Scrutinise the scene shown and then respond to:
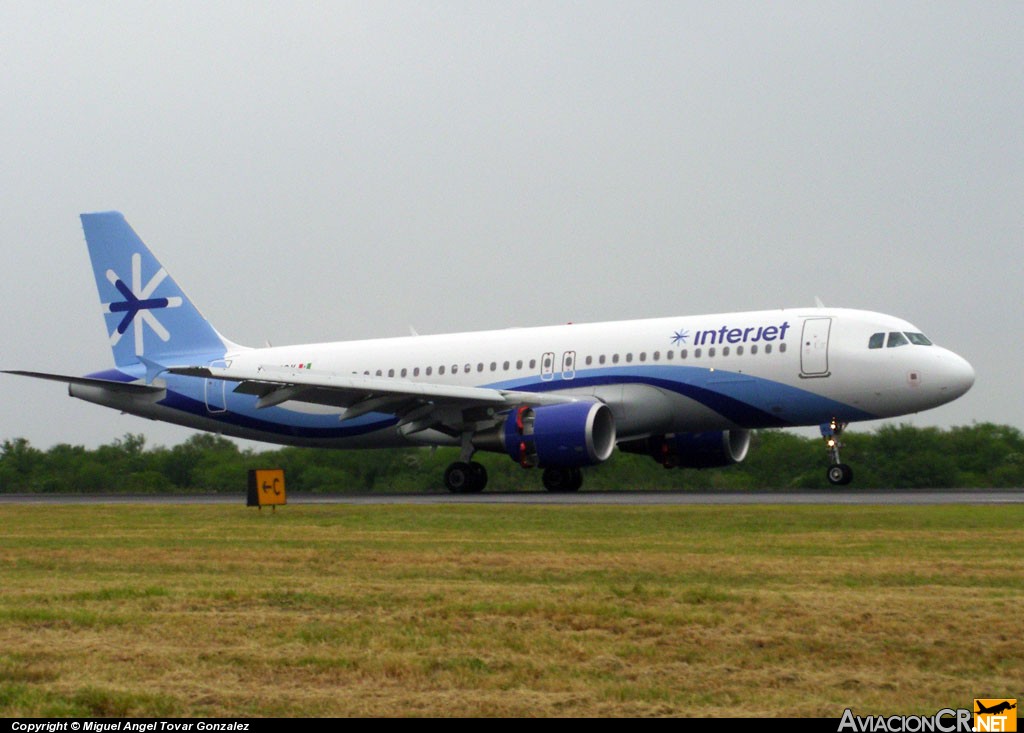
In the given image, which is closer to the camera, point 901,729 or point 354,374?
point 901,729

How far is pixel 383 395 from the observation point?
31281 mm

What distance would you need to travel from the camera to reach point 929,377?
28.5 metres

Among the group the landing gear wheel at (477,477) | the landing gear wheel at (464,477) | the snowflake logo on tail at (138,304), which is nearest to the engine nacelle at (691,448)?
the landing gear wheel at (477,477)

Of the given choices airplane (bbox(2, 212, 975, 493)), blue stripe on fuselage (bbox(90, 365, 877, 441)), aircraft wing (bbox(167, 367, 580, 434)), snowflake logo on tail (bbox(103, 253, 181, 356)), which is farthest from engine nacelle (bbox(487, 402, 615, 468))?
snowflake logo on tail (bbox(103, 253, 181, 356))

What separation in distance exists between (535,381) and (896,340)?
26.2 feet

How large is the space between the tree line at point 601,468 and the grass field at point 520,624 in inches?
731

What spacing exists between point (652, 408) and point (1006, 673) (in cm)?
2208

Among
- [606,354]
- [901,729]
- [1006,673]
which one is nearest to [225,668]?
[901,729]

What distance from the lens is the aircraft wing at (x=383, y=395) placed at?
30.5 metres

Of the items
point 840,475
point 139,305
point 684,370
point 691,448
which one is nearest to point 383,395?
point 684,370

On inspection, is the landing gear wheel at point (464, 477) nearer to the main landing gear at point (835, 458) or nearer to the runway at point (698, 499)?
the runway at point (698, 499)

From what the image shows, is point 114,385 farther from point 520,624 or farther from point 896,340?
point 520,624

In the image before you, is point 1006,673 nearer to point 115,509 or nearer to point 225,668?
point 225,668

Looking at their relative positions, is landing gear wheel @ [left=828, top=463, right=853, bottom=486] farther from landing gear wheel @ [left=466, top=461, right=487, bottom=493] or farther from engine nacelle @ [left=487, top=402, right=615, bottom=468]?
landing gear wheel @ [left=466, top=461, right=487, bottom=493]
